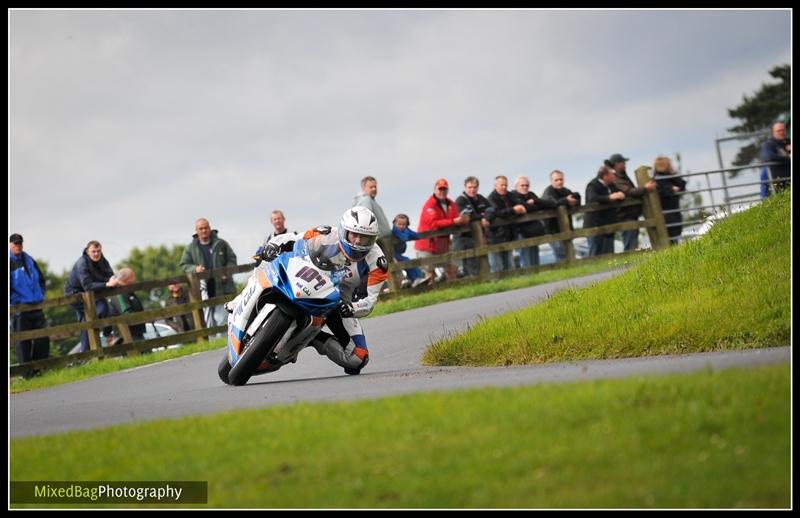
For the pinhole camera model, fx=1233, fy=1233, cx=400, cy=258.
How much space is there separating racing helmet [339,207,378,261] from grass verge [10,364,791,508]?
3939 millimetres

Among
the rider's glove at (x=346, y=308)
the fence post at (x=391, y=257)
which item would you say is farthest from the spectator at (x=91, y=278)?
the rider's glove at (x=346, y=308)

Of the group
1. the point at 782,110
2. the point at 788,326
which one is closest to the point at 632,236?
the point at 788,326

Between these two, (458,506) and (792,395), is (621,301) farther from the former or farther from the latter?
(458,506)

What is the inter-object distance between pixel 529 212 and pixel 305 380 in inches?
458

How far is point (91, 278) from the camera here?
20688 mm

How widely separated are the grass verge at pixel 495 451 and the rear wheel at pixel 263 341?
3761 mm

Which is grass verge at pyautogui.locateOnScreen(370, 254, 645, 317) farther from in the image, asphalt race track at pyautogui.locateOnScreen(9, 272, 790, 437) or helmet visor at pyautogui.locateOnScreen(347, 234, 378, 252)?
helmet visor at pyautogui.locateOnScreen(347, 234, 378, 252)

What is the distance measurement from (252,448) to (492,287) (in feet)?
52.6

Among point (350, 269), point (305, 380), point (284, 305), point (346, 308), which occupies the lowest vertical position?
point (305, 380)

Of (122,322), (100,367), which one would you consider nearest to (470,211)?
(122,322)

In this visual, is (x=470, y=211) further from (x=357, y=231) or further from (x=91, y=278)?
(x=357, y=231)

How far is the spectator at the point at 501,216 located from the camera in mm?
23688

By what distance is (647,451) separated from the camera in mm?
6230

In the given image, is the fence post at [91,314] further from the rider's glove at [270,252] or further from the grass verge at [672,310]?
the rider's glove at [270,252]
